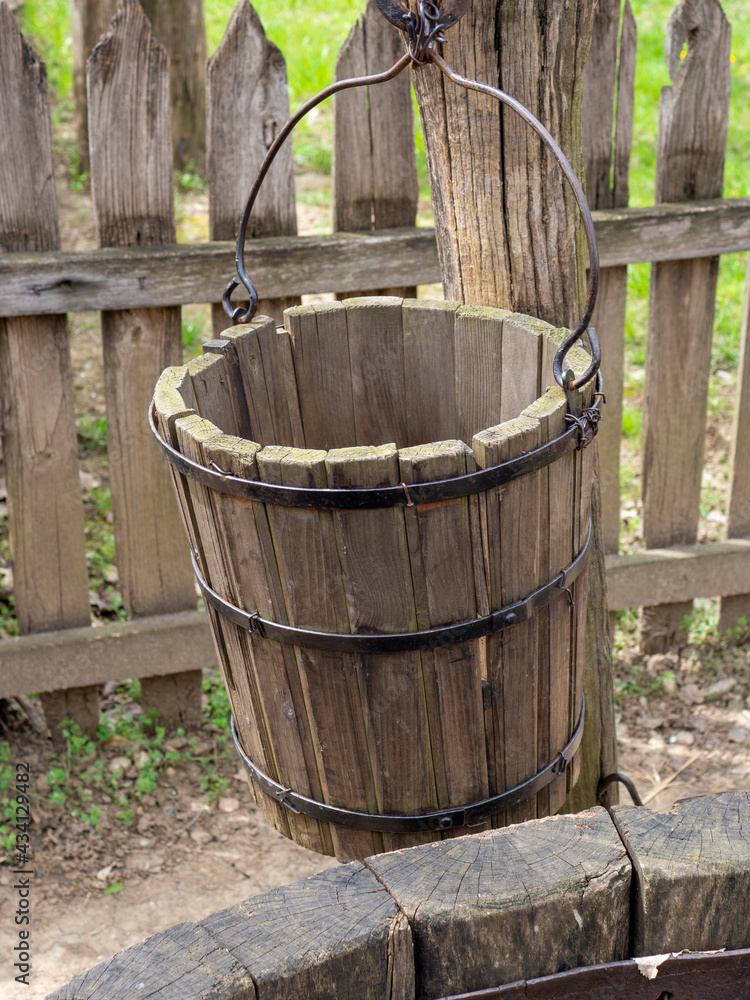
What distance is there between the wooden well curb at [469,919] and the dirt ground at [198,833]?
4.30ft

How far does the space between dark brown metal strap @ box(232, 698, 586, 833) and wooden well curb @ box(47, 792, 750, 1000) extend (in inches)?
11.4

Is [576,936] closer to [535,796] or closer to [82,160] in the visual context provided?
[535,796]

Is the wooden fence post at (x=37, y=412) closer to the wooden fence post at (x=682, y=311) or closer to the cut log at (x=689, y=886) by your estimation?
the wooden fence post at (x=682, y=311)

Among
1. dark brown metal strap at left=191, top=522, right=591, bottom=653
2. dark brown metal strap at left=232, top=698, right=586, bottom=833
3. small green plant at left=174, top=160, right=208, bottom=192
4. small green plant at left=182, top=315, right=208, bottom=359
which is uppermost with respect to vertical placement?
small green plant at left=174, top=160, right=208, bottom=192

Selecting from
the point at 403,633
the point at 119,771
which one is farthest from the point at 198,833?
the point at 403,633

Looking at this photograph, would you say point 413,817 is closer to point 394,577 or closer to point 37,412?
point 394,577

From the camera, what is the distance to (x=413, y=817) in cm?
159

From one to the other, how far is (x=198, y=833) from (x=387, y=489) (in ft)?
5.63

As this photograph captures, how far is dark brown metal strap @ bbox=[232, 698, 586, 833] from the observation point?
62.7 inches

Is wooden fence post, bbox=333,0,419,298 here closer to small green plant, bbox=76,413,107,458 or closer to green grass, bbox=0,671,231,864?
green grass, bbox=0,671,231,864

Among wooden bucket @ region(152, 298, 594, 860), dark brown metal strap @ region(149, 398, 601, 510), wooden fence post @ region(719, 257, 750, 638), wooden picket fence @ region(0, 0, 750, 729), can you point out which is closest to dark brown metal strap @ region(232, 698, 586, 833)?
wooden bucket @ region(152, 298, 594, 860)

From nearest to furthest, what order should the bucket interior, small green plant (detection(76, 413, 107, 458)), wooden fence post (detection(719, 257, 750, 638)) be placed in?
the bucket interior, wooden fence post (detection(719, 257, 750, 638)), small green plant (detection(76, 413, 107, 458))

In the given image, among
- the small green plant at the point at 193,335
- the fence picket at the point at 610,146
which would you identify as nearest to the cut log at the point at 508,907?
the fence picket at the point at 610,146

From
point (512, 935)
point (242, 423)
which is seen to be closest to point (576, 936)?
point (512, 935)
